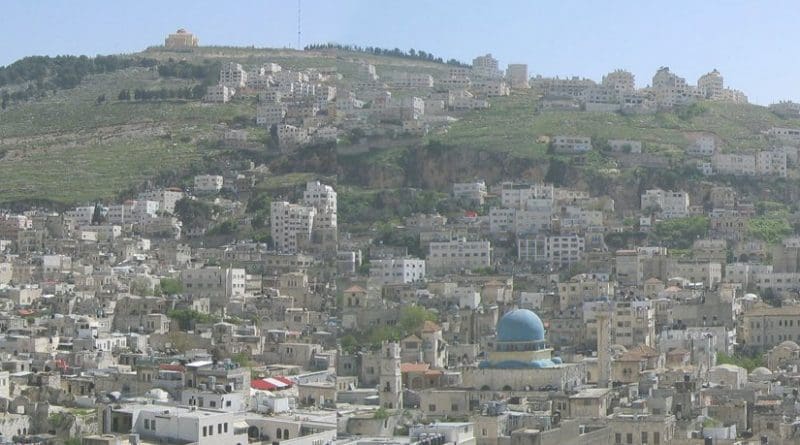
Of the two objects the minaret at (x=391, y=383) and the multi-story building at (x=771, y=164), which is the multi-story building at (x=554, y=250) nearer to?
the multi-story building at (x=771, y=164)

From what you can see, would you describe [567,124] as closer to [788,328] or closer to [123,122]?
[123,122]

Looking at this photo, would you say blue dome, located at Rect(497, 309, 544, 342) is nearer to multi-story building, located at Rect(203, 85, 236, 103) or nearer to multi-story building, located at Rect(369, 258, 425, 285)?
multi-story building, located at Rect(369, 258, 425, 285)

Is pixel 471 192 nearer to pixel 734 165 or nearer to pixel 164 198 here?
pixel 734 165

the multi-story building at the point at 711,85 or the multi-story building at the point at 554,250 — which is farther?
the multi-story building at the point at 711,85

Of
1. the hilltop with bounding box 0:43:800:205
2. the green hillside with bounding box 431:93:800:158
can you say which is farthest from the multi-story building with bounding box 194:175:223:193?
the green hillside with bounding box 431:93:800:158

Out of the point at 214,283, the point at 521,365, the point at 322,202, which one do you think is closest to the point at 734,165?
the point at 322,202

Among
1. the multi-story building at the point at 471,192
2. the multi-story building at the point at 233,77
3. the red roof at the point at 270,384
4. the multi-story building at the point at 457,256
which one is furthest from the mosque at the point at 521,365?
the multi-story building at the point at 233,77
